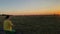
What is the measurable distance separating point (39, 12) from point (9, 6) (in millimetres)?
628

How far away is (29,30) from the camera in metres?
3.79

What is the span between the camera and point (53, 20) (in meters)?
3.88

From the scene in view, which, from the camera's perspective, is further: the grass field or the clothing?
the grass field

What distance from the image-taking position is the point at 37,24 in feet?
12.6

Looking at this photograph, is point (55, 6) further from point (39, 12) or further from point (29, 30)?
point (29, 30)

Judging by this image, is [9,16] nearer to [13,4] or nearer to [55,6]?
[13,4]

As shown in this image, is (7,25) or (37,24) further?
(37,24)

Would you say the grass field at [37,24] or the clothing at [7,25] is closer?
the clothing at [7,25]

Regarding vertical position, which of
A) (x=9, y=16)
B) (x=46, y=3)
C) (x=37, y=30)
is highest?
(x=46, y=3)

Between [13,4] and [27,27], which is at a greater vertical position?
[13,4]

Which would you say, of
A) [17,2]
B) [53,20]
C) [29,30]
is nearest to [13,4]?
[17,2]

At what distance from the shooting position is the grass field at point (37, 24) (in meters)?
3.80

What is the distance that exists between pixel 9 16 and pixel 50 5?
2.82 ft

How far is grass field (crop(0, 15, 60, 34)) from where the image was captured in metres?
3.80
